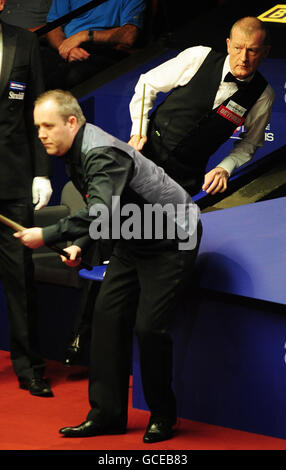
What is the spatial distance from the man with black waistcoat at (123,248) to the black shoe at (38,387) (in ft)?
1.45

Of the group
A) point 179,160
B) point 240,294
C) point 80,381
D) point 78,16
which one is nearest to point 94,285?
point 80,381

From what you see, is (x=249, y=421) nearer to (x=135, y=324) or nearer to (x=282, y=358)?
(x=282, y=358)

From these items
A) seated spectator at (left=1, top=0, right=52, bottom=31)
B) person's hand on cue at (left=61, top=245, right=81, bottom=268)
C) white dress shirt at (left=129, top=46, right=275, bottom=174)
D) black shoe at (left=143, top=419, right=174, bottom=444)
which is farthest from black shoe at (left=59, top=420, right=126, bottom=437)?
seated spectator at (left=1, top=0, right=52, bottom=31)

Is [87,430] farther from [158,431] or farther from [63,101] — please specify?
[63,101]

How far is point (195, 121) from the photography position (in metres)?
3.22

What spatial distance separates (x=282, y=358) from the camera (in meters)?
2.70

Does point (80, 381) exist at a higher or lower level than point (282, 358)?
lower

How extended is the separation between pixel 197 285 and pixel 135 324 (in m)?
0.27

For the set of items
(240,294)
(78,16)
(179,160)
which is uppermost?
(78,16)

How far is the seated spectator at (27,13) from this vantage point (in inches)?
194

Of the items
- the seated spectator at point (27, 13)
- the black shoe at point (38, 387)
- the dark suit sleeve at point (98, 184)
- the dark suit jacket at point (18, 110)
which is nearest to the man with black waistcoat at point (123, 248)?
the dark suit sleeve at point (98, 184)

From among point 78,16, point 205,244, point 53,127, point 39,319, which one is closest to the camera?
point 53,127

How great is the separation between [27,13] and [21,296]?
228 cm

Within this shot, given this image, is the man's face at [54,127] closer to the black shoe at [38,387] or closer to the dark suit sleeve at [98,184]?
the dark suit sleeve at [98,184]
